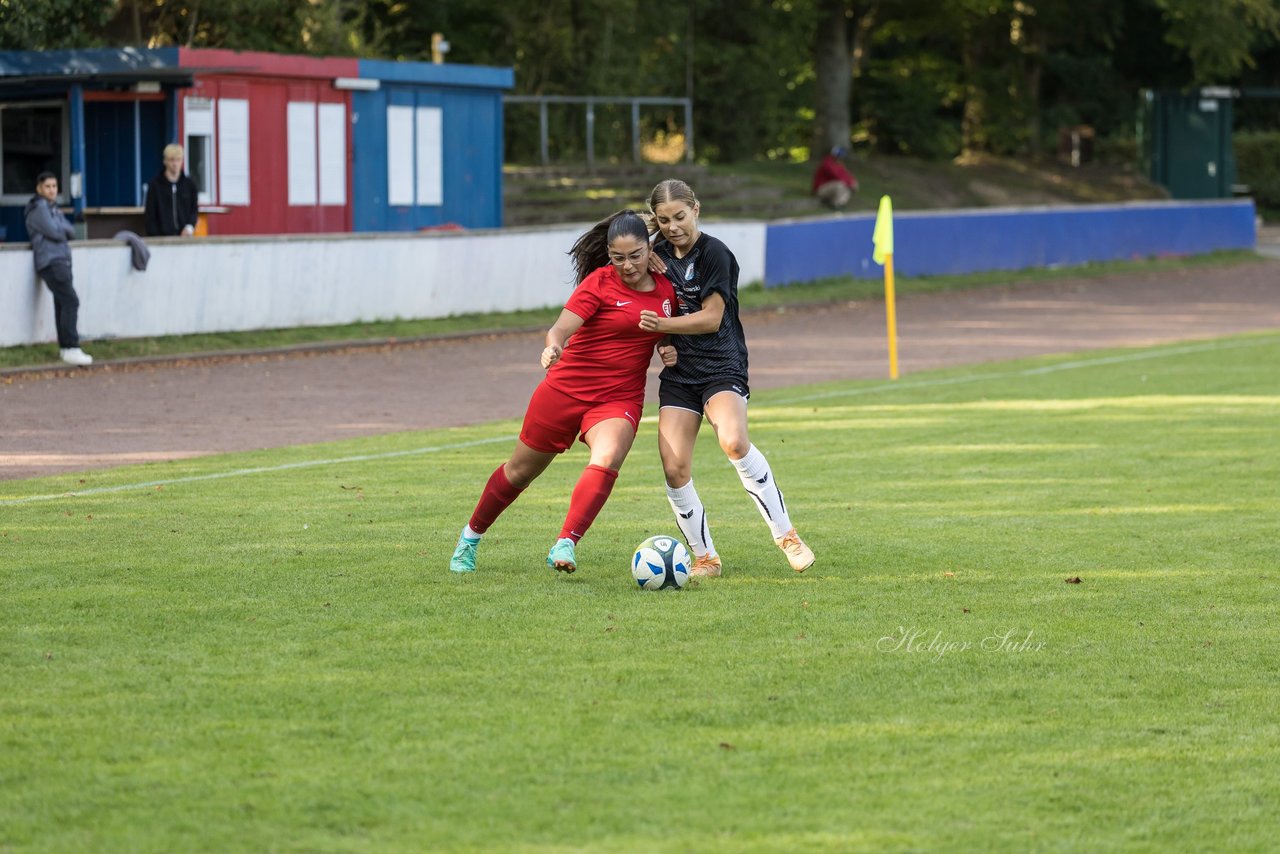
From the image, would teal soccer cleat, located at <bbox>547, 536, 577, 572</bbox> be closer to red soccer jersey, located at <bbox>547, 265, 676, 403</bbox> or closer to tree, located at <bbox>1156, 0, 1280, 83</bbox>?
red soccer jersey, located at <bbox>547, 265, 676, 403</bbox>

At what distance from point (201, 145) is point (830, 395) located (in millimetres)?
11975

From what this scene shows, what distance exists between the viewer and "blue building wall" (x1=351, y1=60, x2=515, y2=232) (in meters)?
27.7

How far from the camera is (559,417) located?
8141 millimetres

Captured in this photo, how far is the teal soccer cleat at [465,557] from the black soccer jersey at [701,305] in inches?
48.5

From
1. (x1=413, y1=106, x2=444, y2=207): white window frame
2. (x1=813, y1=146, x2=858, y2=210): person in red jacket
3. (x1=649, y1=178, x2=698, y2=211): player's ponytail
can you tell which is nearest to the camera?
(x1=649, y1=178, x2=698, y2=211): player's ponytail

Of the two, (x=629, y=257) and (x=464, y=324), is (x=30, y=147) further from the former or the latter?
(x=629, y=257)

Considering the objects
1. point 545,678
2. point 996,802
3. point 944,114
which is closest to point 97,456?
point 545,678

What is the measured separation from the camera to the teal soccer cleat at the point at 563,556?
8023mm

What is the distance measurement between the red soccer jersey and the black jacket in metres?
14.2

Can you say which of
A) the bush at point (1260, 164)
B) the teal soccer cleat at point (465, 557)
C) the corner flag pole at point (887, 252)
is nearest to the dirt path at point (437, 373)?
the corner flag pole at point (887, 252)

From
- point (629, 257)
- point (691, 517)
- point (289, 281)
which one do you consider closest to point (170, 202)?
point (289, 281)

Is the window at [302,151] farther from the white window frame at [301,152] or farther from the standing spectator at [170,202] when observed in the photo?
the standing spectator at [170,202]

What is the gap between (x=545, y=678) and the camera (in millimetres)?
6449

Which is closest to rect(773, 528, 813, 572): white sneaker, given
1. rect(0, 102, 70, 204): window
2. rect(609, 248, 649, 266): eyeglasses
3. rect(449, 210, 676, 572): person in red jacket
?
rect(449, 210, 676, 572): person in red jacket
